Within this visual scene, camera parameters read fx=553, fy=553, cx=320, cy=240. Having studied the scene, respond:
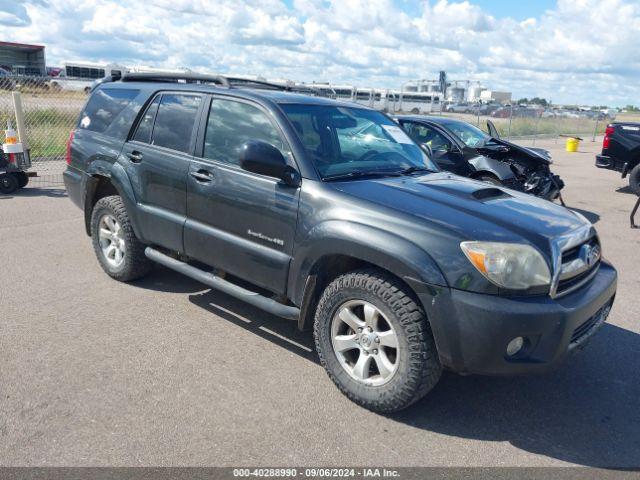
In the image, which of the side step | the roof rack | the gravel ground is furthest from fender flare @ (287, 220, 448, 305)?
the roof rack

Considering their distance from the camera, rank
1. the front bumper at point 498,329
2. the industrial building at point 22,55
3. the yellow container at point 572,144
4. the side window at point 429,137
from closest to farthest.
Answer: the front bumper at point 498,329, the side window at point 429,137, the yellow container at point 572,144, the industrial building at point 22,55

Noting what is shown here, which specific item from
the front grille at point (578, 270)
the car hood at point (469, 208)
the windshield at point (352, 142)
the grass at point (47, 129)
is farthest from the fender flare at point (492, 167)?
the grass at point (47, 129)

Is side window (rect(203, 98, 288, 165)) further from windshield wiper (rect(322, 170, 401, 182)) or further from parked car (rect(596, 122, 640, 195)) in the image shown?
parked car (rect(596, 122, 640, 195))

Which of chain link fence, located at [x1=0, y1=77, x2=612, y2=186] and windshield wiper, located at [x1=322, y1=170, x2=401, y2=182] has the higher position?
windshield wiper, located at [x1=322, y1=170, x2=401, y2=182]

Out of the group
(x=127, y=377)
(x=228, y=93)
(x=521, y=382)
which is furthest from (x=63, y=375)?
(x=521, y=382)

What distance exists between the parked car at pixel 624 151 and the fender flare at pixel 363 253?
10.6 m

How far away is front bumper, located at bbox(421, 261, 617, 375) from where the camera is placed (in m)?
2.84

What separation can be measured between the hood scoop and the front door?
1.19 meters

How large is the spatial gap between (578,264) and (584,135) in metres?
35.1

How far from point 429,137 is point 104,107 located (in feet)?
18.2

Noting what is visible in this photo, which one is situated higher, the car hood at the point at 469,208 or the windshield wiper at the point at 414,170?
the windshield wiper at the point at 414,170

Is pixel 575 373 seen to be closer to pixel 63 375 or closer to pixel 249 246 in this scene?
pixel 249 246

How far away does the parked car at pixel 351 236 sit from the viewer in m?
2.93

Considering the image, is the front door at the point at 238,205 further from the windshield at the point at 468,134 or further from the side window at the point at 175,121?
the windshield at the point at 468,134
